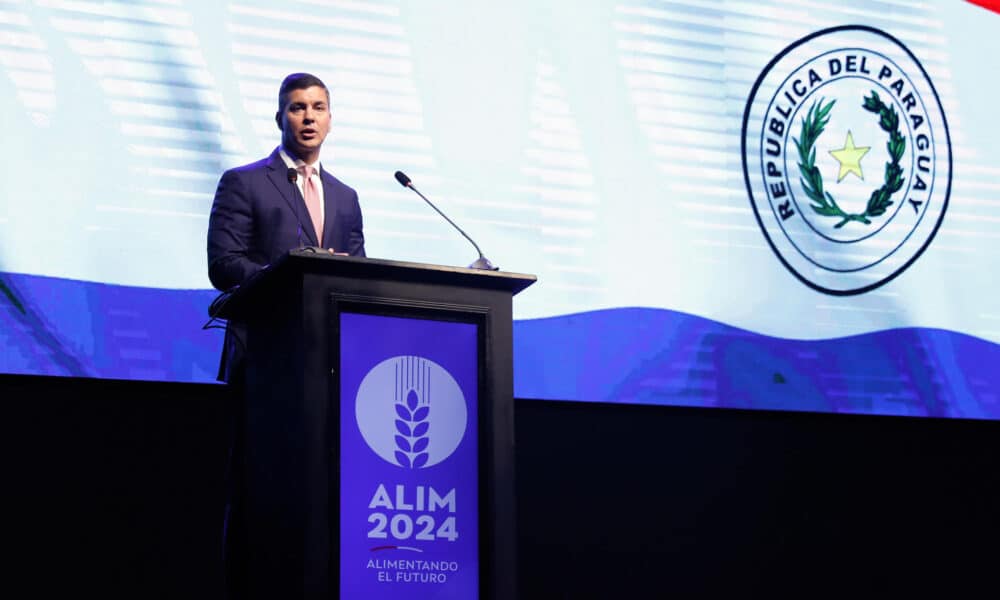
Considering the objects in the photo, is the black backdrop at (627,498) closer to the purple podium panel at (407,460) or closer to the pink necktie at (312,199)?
the pink necktie at (312,199)

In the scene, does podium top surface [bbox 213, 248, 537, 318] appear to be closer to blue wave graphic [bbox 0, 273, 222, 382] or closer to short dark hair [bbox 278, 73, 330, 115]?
short dark hair [bbox 278, 73, 330, 115]

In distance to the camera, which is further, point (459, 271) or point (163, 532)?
point (163, 532)

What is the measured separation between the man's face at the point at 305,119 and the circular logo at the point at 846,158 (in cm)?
167

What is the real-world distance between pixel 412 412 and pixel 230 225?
2.38 feet

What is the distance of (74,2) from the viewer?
354 centimetres

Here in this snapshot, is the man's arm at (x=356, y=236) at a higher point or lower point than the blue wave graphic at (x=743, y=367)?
higher

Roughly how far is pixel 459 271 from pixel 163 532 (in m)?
1.48

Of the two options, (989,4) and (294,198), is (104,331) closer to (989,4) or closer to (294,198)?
(294,198)

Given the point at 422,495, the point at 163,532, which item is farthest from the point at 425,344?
the point at 163,532

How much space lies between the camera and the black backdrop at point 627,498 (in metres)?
3.50

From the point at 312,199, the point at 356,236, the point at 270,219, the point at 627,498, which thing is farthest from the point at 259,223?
the point at 627,498

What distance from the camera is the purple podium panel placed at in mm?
2381

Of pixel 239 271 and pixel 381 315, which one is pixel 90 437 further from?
pixel 381 315

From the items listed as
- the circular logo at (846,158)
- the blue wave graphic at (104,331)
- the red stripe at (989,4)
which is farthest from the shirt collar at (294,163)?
the red stripe at (989,4)
